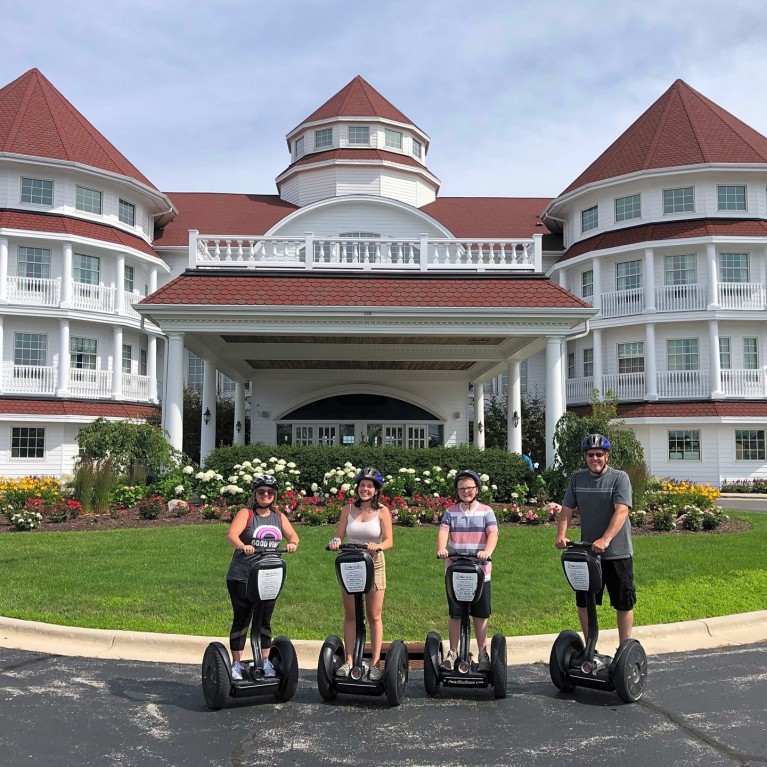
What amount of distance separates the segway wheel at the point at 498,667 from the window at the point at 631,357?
86.3 ft

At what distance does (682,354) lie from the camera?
29.3 meters

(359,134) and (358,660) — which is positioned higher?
(359,134)

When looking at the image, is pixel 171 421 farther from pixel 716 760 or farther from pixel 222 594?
pixel 716 760

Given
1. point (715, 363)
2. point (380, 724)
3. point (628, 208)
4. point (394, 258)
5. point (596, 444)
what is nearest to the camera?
point (380, 724)

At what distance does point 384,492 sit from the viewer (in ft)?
48.3

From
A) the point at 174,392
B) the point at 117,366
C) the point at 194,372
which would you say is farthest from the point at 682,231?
the point at 117,366

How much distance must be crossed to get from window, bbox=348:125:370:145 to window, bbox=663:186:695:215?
13.3 meters

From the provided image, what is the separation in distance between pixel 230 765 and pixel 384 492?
1052cm

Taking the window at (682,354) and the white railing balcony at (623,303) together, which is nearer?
the window at (682,354)

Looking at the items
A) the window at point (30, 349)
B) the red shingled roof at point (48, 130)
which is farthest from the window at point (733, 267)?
the window at point (30, 349)

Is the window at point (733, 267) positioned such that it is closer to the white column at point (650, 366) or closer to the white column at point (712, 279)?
the white column at point (712, 279)

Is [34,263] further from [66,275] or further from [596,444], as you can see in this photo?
[596,444]

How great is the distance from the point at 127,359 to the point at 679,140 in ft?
78.2

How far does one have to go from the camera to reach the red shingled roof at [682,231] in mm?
28234
